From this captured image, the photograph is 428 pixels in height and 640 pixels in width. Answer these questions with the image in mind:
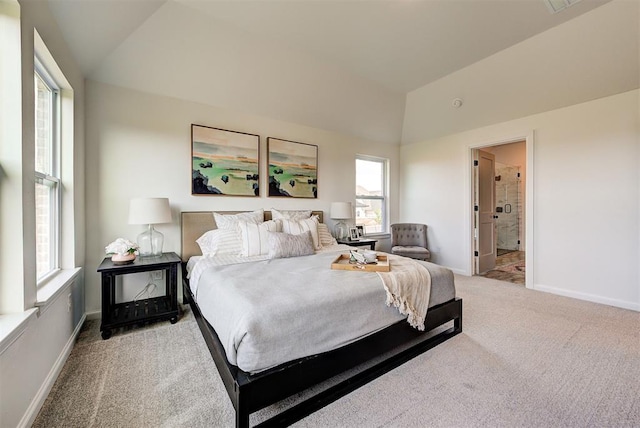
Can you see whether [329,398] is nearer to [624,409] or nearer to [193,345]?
[193,345]

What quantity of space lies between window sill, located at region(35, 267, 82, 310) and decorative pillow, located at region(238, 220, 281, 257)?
53.3 inches

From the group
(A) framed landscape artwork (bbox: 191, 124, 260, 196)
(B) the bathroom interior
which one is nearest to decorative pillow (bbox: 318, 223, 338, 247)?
(A) framed landscape artwork (bbox: 191, 124, 260, 196)

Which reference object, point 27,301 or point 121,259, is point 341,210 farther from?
point 27,301

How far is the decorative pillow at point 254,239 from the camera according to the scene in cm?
271

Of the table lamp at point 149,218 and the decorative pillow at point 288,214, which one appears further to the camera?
the decorative pillow at point 288,214

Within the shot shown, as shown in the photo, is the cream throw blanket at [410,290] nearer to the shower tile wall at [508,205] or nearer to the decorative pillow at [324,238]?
the decorative pillow at [324,238]

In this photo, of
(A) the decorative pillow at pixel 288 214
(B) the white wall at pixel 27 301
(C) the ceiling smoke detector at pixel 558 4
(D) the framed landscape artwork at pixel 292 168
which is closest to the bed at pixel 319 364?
(B) the white wall at pixel 27 301

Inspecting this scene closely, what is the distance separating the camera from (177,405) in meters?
1.48

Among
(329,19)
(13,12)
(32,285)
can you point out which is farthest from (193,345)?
(329,19)

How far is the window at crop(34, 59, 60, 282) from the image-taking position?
192 cm

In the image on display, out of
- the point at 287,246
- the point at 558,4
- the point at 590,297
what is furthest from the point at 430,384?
the point at 558,4

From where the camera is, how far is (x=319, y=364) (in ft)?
4.81

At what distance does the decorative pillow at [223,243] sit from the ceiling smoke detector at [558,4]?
371 centimetres

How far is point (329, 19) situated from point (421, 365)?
3177 millimetres
